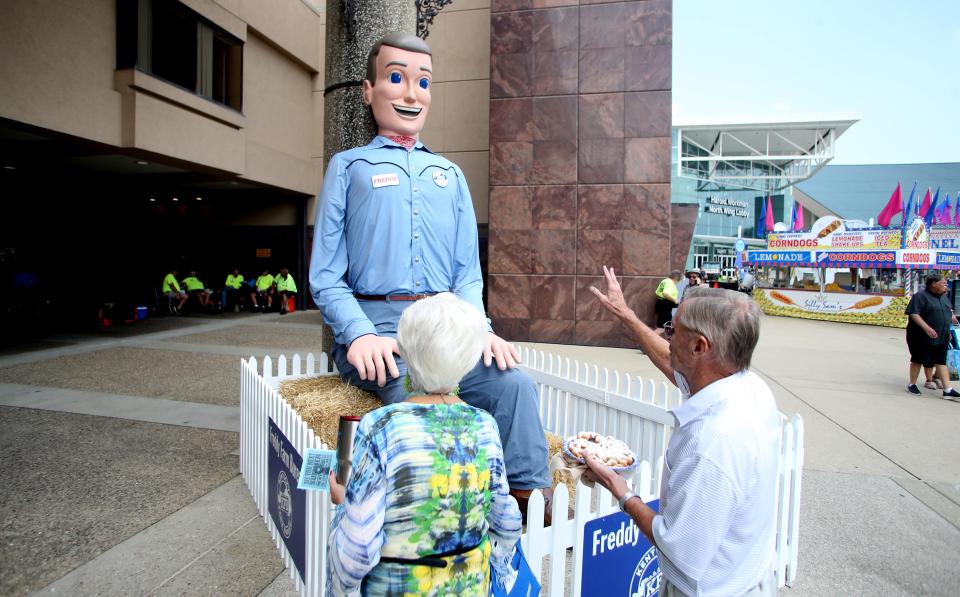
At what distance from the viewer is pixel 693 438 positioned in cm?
135

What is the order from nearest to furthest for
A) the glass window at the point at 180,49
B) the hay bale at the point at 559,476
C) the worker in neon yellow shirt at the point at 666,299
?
the hay bale at the point at 559,476, the glass window at the point at 180,49, the worker in neon yellow shirt at the point at 666,299

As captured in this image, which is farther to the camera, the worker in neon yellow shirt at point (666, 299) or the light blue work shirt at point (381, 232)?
the worker in neon yellow shirt at point (666, 299)

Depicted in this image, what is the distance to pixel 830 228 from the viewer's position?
63.0ft

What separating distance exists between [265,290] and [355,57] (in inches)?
532

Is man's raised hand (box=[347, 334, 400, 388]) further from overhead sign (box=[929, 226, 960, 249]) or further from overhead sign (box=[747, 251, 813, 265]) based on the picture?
overhead sign (box=[929, 226, 960, 249])

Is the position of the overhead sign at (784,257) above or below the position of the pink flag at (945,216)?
below

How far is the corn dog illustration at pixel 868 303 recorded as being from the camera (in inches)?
650

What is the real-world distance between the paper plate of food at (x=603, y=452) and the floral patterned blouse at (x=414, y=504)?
58 cm

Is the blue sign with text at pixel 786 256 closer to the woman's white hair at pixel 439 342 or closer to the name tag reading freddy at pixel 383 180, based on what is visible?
the name tag reading freddy at pixel 383 180

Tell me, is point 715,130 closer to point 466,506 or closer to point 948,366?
point 948,366

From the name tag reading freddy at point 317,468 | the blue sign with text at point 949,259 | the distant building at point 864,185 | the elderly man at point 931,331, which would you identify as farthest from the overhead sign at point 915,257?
the distant building at point 864,185

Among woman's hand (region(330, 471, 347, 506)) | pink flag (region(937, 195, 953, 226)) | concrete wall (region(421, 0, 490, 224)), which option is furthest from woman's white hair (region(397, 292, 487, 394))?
pink flag (region(937, 195, 953, 226))

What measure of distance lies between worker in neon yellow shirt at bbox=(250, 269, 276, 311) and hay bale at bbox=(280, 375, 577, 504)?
13.2m

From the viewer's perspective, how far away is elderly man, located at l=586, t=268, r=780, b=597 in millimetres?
1299
